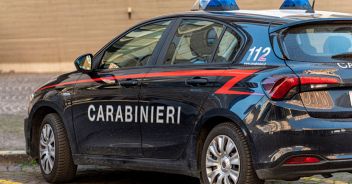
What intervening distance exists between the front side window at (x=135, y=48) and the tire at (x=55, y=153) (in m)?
0.84

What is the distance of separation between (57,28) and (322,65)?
54.2ft

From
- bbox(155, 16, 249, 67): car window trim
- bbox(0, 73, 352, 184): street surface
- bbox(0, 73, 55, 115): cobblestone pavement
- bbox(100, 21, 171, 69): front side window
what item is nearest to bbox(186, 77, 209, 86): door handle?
bbox(155, 16, 249, 67): car window trim

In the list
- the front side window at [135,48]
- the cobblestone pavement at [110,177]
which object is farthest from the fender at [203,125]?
the cobblestone pavement at [110,177]

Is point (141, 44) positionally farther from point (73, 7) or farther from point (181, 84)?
point (73, 7)

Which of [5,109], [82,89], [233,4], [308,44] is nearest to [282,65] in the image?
[308,44]

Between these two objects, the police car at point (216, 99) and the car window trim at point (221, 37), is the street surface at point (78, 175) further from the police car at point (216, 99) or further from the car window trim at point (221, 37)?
the car window trim at point (221, 37)

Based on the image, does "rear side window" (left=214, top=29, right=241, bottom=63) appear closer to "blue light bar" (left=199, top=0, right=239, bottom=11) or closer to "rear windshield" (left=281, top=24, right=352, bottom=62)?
"rear windshield" (left=281, top=24, right=352, bottom=62)

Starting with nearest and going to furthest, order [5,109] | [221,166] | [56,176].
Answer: [221,166] → [56,176] → [5,109]

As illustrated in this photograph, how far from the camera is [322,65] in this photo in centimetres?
580

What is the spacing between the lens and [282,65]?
582 cm

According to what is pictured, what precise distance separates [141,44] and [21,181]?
2.14 metres

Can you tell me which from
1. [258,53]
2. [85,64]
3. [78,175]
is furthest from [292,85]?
[78,175]

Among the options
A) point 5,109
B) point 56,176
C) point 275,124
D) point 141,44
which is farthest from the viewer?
point 5,109

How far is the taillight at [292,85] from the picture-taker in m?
5.66
